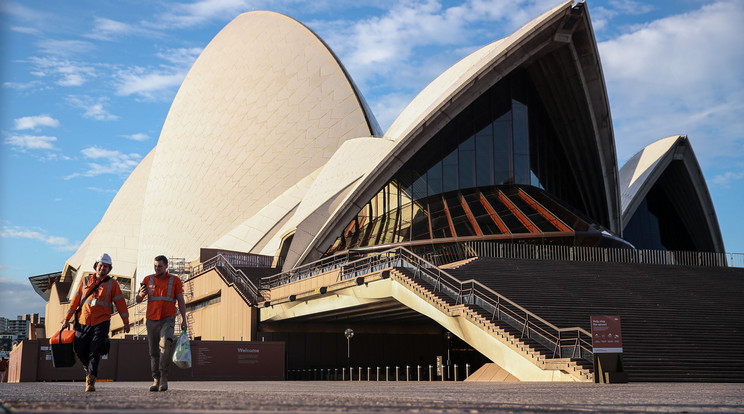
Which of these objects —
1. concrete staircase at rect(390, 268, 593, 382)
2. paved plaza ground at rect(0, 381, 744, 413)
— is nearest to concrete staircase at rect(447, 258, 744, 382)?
concrete staircase at rect(390, 268, 593, 382)

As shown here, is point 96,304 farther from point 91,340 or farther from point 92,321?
point 91,340

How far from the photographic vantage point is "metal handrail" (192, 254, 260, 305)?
2973 centimetres

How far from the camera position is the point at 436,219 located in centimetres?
3062

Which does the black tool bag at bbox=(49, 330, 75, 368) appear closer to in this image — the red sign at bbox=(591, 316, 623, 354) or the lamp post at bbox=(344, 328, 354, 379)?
the red sign at bbox=(591, 316, 623, 354)

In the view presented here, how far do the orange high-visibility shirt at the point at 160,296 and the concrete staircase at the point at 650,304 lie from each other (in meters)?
9.47

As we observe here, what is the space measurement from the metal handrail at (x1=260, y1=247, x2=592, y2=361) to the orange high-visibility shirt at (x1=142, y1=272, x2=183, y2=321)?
28.5ft

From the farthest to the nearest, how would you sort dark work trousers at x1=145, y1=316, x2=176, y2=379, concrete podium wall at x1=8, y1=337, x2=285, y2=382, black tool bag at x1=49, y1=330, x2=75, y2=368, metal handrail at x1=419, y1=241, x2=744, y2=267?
metal handrail at x1=419, y1=241, x2=744, y2=267 < concrete podium wall at x1=8, y1=337, x2=285, y2=382 < dark work trousers at x1=145, y1=316, x2=176, y2=379 < black tool bag at x1=49, y1=330, x2=75, y2=368

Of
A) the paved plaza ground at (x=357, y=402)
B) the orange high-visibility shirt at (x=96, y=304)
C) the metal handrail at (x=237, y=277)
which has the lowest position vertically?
the paved plaza ground at (x=357, y=402)

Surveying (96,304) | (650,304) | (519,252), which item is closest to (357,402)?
(96,304)

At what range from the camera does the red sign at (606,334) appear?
527 inches

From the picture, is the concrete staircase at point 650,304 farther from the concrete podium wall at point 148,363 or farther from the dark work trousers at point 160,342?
the dark work trousers at point 160,342

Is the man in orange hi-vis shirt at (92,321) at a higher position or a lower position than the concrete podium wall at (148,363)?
higher

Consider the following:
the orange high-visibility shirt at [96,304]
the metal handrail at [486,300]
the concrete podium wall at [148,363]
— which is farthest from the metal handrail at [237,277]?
the orange high-visibility shirt at [96,304]

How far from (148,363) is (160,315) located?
13.6 m
